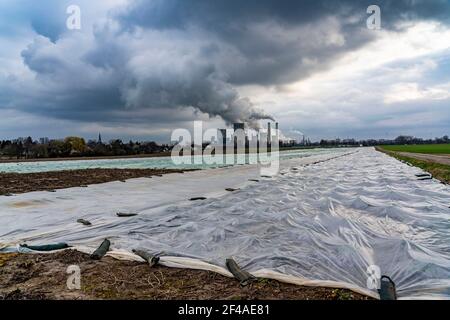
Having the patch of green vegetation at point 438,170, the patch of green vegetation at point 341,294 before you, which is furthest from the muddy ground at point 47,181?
the patch of green vegetation at point 438,170

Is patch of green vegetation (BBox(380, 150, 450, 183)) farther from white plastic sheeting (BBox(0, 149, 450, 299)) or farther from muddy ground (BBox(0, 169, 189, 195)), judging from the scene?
muddy ground (BBox(0, 169, 189, 195))

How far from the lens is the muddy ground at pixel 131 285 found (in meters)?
3.01

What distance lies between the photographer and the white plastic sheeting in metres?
3.43

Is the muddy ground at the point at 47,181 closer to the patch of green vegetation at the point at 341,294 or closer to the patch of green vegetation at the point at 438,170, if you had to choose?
the patch of green vegetation at the point at 341,294

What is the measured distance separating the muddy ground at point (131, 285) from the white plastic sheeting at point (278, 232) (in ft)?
0.56

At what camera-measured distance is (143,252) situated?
411 centimetres

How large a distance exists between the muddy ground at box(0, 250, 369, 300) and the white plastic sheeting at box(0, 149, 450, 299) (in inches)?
6.7

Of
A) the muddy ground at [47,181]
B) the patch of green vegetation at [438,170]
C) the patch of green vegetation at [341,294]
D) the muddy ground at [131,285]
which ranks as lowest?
the muddy ground at [131,285]

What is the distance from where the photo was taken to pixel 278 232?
4.98 meters

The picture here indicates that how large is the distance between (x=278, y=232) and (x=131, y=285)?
2507 mm

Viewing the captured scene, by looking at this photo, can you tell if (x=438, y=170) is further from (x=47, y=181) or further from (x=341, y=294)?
(x=47, y=181)

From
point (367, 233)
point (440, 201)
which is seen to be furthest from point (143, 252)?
point (440, 201)

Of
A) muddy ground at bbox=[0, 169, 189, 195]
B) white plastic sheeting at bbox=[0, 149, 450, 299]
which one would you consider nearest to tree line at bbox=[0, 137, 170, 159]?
muddy ground at bbox=[0, 169, 189, 195]
